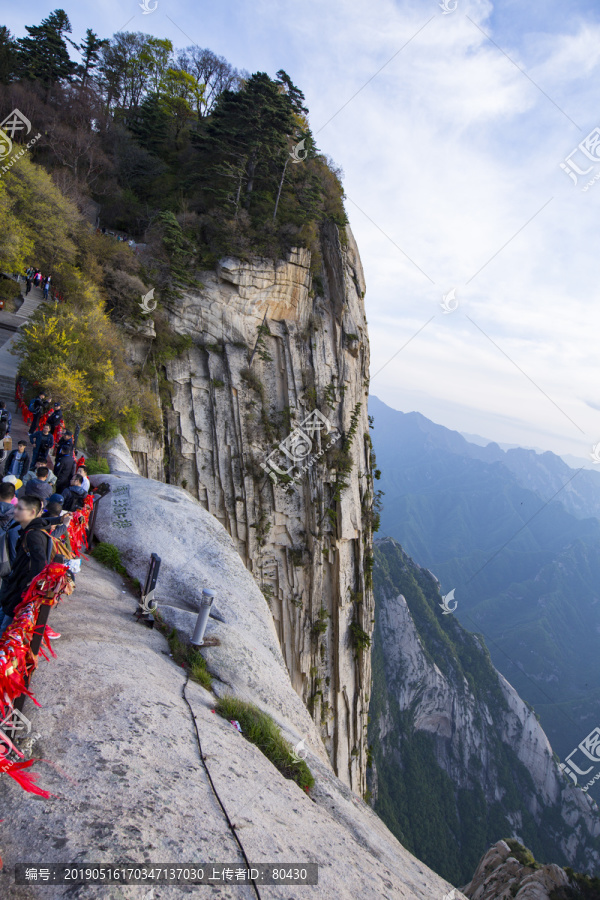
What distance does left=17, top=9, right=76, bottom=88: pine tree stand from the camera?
29.8 m

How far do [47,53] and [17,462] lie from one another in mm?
38566

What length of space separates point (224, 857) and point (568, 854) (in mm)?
90415

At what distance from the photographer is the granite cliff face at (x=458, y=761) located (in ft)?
198

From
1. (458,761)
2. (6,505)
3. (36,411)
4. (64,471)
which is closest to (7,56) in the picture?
(36,411)

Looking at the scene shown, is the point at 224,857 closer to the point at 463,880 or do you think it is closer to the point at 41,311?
the point at 41,311

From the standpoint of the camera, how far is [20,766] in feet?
10.7

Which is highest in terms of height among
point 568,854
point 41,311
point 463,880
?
point 41,311

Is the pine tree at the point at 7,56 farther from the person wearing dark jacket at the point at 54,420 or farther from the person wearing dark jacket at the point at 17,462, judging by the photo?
the person wearing dark jacket at the point at 17,462

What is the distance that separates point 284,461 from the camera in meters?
24.3

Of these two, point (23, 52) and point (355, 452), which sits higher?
point (23, 52)

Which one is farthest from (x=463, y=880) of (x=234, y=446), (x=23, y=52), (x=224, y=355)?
(x=23, y=52)
